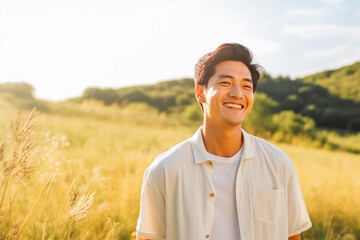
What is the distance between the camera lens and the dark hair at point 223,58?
7.13ft

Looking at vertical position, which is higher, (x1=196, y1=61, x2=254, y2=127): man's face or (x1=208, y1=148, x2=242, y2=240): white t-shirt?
(x1=196, y1=61, x2=254, y2=127): man's face

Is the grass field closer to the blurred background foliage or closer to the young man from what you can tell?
the young man

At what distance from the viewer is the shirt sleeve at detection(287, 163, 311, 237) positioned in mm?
2068

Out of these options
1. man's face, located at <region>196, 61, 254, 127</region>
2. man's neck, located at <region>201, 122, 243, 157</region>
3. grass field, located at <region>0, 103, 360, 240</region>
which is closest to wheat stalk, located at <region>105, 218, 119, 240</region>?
grass field, located at <region>0, 103, 360, 240</region>

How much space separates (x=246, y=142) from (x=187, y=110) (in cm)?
2701

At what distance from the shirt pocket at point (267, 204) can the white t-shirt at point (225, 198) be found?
0.40 ft

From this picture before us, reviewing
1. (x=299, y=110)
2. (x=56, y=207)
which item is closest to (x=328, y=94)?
(x=299, y=110)

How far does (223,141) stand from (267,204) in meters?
0.40

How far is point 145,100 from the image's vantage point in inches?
1393

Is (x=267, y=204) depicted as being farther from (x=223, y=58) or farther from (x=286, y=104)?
(x=286, y=104)

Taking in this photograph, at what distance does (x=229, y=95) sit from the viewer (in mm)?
2061

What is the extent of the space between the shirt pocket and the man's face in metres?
0.40

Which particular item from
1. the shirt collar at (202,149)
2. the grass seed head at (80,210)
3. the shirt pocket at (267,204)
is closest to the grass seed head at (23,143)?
the grass seed head at (80,210)

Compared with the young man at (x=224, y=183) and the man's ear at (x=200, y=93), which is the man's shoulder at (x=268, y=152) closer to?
the young man at (x=224, y=183)
